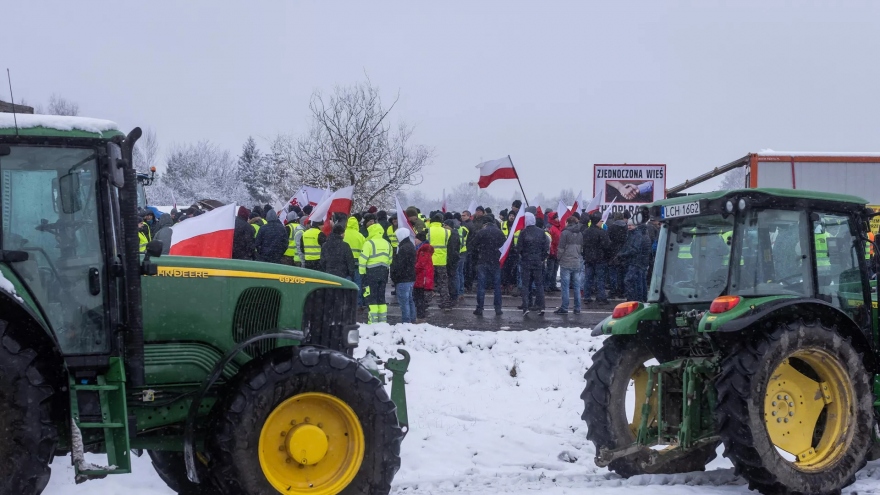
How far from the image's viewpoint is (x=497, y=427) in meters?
10.1

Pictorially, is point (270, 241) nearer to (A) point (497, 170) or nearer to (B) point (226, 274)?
(A) point (497, 170)

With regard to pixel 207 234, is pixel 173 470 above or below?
below

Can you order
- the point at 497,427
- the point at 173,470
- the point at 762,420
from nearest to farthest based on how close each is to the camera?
the point at 762,420 < the point at 173,470 < the point at 497,427

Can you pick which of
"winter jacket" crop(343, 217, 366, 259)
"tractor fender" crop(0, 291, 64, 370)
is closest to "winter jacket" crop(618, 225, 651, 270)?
"winter jacket" crop(343, 217, 366, 259)

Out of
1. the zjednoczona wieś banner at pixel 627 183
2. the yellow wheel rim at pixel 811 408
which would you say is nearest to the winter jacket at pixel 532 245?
the zjednoczona wieś banner at pixel 627 183

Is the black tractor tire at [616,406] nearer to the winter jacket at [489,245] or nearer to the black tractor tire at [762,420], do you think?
the black tractor tire at [762,420]

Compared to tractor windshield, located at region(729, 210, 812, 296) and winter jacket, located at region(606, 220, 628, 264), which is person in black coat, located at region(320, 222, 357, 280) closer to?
winter jacket, located at region(606, 220, 628, 264)

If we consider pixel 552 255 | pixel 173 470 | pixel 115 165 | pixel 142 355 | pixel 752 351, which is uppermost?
pixel 115 165

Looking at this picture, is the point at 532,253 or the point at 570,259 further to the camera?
the point at 570,259

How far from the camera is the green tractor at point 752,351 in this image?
7.14m

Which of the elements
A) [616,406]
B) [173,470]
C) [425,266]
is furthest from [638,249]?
[173,470]

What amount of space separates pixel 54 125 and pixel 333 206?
12.0m

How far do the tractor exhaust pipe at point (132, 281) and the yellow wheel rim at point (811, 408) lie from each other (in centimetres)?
470

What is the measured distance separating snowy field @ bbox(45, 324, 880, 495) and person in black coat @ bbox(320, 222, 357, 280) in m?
2.47
